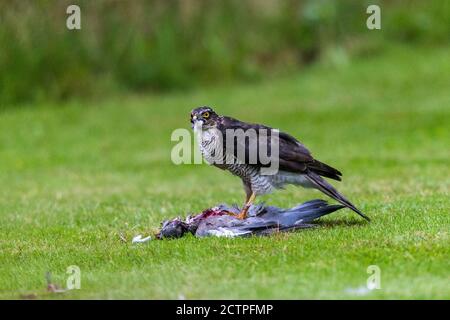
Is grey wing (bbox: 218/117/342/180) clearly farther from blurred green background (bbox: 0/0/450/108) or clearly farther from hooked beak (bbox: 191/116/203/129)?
blurred green background (bbox: 0/0/450/108)

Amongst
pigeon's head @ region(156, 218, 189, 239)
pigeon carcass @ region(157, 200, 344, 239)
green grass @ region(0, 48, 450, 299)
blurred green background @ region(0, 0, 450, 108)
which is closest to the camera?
green grass @ region(0, 48, 450, 299)

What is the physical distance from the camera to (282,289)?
702 cm

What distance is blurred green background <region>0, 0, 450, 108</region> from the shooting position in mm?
20250

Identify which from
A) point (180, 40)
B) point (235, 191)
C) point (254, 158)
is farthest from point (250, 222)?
point (180, 40)

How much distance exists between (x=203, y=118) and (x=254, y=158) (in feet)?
1.94

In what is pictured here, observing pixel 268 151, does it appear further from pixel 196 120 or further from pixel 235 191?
pixel 235 191

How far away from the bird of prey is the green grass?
0.50m

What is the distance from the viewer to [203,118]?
8766mm

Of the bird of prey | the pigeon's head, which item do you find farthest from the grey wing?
the pigeon's head

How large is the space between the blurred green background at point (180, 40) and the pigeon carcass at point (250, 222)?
38.3ft

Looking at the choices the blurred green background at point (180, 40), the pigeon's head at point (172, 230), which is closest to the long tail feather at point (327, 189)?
the pigeon's head at point (172, 230)

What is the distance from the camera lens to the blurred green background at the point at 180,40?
66.4 feet

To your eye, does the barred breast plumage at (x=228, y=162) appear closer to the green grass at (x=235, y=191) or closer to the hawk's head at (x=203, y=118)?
the hawk's head at (x=203, y=118)
